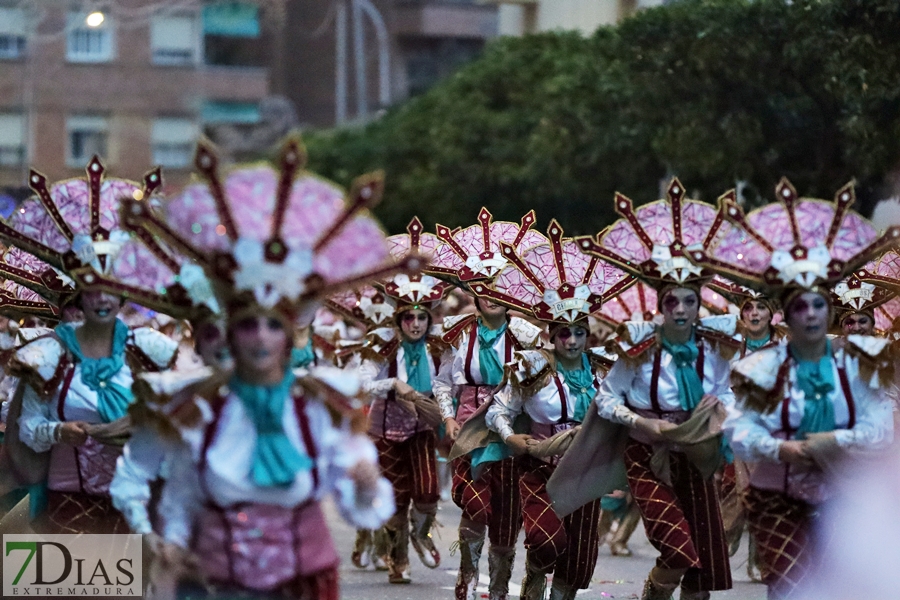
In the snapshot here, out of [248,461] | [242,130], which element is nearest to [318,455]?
[248,461]

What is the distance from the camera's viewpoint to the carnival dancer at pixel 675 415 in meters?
10.2

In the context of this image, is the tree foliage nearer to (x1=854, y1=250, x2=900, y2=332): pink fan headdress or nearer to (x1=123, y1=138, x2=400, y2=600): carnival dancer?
(x1=854, y1=250, x2=900, y2=332): pink fan headdress

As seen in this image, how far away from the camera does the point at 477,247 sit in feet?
46.4

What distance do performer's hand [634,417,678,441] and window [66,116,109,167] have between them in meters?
42.2

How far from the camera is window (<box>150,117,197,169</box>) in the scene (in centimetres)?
5116

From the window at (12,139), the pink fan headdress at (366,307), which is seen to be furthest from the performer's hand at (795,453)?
the window at (12,139)

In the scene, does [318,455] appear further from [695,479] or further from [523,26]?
[523,26]

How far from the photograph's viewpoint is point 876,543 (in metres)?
9.46

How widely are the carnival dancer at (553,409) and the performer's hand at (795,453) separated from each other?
8.10ft

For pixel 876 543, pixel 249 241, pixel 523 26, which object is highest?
pixel 523 26

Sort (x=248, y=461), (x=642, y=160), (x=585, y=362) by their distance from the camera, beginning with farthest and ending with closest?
1. (x=642, y=160)
2. (x=585, y=362)
3. (x=248, y=461)

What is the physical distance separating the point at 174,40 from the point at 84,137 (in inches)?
255

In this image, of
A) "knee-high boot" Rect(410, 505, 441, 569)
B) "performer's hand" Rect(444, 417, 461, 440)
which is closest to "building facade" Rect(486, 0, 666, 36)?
"knee-high boot" Rect(410, 505, 441, 569)

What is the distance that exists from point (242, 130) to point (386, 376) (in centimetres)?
4612
